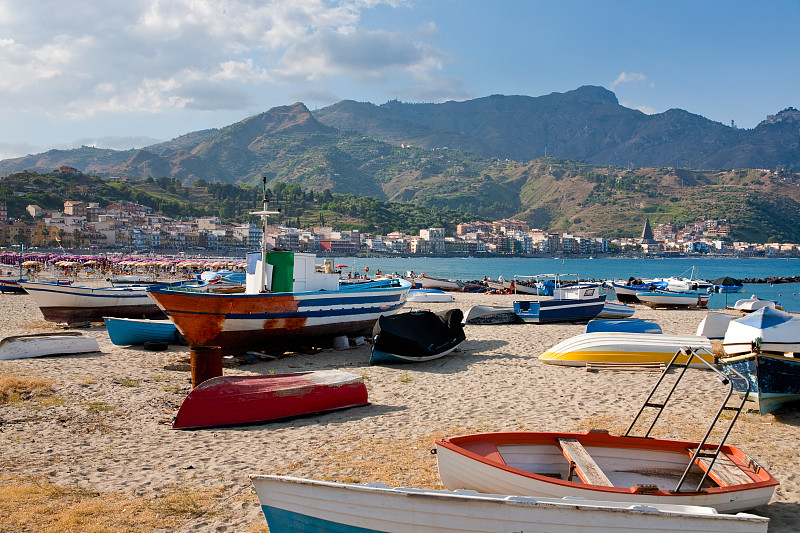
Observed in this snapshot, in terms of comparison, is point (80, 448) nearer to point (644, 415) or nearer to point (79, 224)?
point (644, 415)

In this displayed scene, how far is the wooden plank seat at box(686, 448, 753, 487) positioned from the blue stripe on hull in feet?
11.9

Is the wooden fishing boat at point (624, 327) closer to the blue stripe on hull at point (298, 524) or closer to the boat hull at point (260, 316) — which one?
the boat hull at point (260, 316)

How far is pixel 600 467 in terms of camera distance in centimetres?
639

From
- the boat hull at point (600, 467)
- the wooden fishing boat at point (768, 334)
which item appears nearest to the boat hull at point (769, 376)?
the wooden fishing boat at point (768, 334)

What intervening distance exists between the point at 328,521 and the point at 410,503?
2.36 feet

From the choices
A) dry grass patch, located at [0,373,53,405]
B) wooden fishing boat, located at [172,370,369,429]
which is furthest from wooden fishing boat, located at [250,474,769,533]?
dry grass patch, located at [0,373,53,405]

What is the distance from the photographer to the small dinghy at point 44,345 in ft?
49.5

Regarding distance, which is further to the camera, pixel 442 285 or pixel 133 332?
pixel 442 285

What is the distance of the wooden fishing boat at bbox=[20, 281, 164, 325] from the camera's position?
22.8 m

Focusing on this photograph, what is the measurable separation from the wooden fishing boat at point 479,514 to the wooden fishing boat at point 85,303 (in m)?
21.2

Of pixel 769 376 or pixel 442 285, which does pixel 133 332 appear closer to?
pixel 769 376

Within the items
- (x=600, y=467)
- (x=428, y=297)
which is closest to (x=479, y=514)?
(x=600, y=467)

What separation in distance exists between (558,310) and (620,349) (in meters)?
10.5

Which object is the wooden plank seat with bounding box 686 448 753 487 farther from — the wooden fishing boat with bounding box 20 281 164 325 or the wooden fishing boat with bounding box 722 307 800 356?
the wooden fishing boat with bounding box 20 281 164 325
